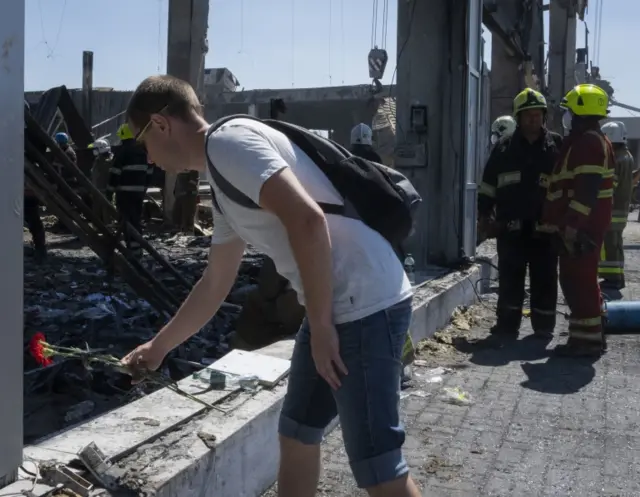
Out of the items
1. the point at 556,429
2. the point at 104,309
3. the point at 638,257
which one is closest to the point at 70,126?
the point at 104,309

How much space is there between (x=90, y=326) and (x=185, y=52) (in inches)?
417

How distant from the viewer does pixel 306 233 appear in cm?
230

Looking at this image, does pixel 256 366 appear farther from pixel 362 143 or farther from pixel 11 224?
pixel 362 143

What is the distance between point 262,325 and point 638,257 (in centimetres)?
1074

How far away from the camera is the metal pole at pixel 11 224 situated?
2.58 m

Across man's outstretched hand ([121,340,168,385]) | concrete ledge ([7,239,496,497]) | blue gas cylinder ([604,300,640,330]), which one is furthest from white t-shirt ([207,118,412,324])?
blue gas cylinder ([604,300,640,330])

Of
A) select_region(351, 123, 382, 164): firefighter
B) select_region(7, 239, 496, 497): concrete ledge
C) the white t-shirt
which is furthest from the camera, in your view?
select_region(351, 123, 382, 164): firefighter

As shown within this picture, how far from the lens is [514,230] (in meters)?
7.44

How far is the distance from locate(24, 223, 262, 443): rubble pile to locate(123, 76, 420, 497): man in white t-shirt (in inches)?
118

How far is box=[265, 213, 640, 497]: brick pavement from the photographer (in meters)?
4.13

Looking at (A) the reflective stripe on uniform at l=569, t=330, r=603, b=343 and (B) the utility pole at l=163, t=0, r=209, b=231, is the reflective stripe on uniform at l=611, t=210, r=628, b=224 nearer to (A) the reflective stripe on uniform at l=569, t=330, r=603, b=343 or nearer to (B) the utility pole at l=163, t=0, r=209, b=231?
(A) the reflective stripe on uniform at l=569, t=330, r=603, b=343

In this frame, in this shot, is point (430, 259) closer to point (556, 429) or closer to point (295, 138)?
point (556, 429)

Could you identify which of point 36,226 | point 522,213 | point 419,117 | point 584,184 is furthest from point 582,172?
point 36,226

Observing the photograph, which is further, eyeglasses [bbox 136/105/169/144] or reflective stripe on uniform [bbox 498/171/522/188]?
reflective stripe on uniform [bbox 498/171/522/188]
